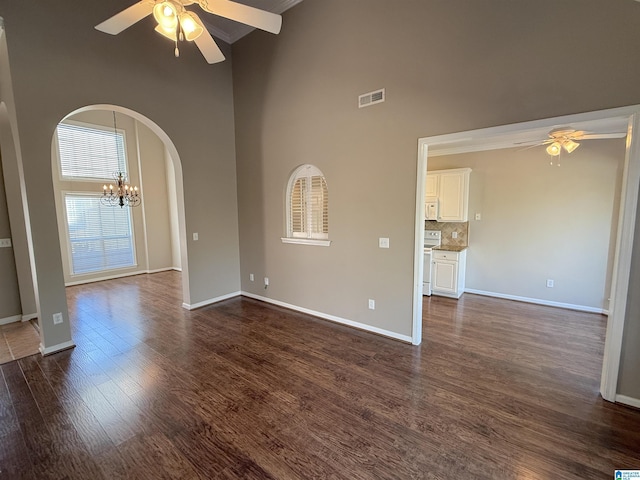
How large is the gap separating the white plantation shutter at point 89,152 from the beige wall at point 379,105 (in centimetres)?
388

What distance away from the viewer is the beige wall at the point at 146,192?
6.41m

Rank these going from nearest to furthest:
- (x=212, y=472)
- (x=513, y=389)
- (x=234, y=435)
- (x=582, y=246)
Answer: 1. (x=212, y=472)
2. (x=234, y=435)
3. (x=513, y=389)
4. (x=582, y=246)

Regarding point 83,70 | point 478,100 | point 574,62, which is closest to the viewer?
point 574,62

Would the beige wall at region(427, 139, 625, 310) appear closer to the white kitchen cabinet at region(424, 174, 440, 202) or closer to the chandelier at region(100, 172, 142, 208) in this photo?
the white kitchen cabinet at region(424, 174, 440, 202)

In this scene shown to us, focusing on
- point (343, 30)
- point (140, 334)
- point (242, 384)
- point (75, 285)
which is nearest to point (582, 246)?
point (343, 30)

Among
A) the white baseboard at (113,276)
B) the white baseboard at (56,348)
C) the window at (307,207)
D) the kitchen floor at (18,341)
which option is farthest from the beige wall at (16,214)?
the window at (307,207)

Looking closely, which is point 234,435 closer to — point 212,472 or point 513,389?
point 212,472

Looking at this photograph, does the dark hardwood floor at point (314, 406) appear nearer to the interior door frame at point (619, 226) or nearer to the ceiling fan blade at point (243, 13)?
the interior door frame at point (619, 226)

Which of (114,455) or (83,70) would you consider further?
(83,70)

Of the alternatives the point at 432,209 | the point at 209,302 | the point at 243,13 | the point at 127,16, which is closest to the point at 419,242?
the point at 432,209

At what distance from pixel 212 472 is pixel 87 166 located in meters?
7.06

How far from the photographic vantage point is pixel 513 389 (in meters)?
2.48

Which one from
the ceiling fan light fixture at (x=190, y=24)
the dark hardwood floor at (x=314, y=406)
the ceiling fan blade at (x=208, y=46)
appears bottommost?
the dark hardwood floor at (x=314, y=406)

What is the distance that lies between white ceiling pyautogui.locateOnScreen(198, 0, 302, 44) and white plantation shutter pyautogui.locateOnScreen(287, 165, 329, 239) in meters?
2.19
